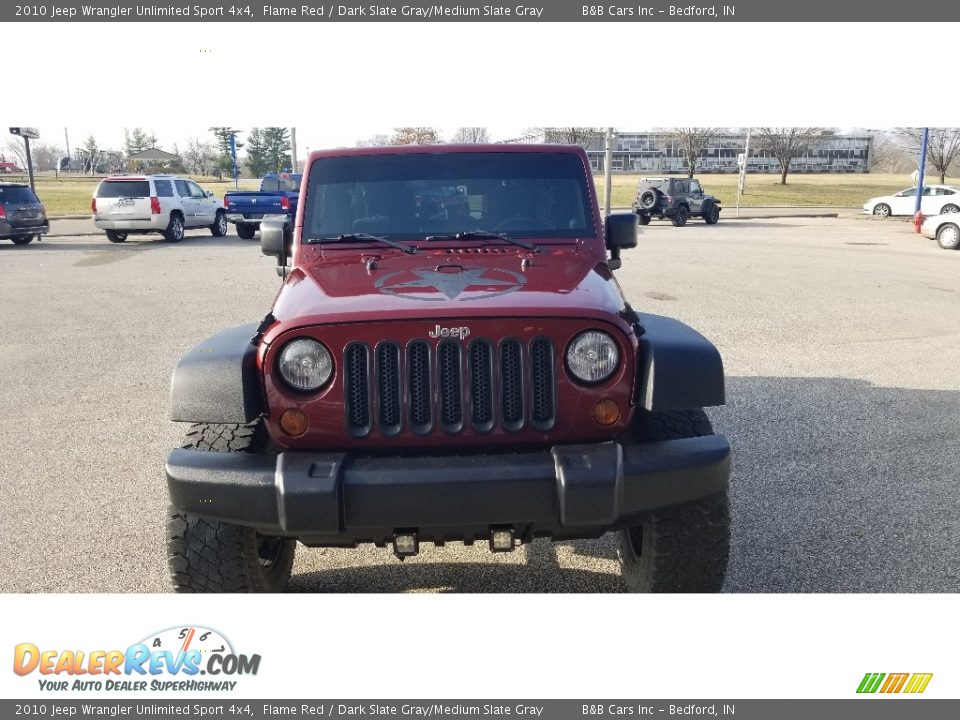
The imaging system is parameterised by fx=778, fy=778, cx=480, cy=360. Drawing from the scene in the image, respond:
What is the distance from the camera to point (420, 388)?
2824 millimetres

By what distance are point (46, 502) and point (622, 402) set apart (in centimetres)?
336

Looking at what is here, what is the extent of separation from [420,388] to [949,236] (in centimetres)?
2044

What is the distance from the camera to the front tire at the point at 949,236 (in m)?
19.0

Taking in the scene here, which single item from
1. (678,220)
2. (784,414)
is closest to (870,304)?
(784,414)

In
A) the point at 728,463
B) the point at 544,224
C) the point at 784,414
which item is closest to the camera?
the point at 728,463

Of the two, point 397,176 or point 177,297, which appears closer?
point 397,176

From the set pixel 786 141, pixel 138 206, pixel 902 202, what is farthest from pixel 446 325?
pixel 786 141

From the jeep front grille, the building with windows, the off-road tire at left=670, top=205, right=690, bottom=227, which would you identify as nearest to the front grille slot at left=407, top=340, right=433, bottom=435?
the jeep front grille

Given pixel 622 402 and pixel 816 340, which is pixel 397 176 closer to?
pixel 622 402

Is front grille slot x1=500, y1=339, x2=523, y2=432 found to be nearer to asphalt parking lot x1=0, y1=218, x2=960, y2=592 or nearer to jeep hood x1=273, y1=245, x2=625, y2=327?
jeep hood x1=273, y1=245, x2=625, y2=327

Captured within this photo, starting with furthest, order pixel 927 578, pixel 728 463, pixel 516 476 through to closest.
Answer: pixel 927 578 → pixel 728 463 → pixel 516 476

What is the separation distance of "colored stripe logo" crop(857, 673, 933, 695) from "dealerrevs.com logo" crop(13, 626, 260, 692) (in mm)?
2123

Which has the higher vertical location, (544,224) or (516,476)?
(544,224)

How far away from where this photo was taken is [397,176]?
399 cm
